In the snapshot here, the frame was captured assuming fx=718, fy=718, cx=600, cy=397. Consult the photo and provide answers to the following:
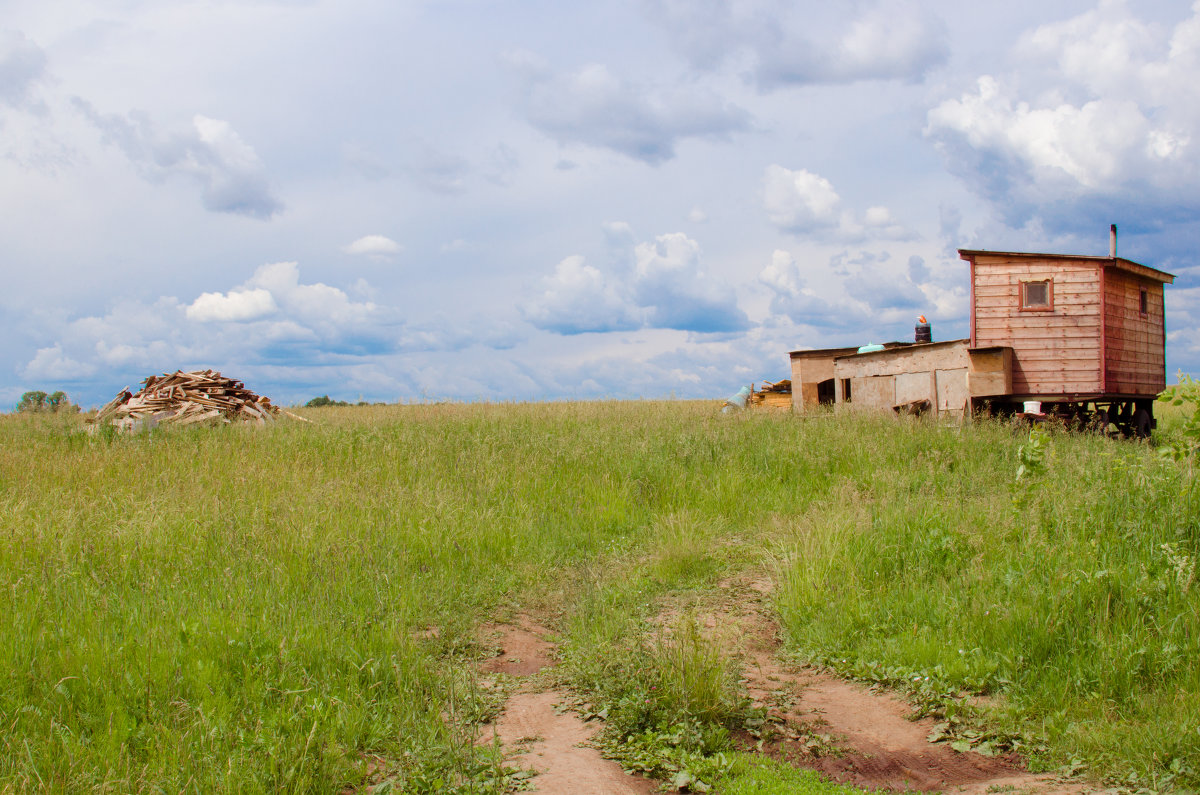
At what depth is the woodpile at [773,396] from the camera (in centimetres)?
2069

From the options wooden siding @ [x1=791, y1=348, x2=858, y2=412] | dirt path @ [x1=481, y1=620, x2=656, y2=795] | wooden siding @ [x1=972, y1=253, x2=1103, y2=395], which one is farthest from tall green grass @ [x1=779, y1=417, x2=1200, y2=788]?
wooden siding @ [x1=791, y1=348, x2=858, y2=412]

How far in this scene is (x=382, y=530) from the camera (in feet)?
22.3

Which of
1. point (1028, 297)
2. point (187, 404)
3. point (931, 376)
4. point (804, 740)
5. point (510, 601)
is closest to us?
point (804, 740)

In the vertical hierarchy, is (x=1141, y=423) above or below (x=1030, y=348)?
below

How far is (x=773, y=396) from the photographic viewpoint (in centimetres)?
2092

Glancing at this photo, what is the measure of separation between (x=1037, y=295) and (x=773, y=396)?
7.22 m

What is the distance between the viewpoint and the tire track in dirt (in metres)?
3.67

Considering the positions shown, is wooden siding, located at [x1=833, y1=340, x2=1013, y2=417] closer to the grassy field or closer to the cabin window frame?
the cabin window frame

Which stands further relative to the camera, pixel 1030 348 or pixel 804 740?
pixel 1030 348

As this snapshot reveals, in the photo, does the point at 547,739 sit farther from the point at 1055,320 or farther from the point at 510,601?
the point at 1055,320

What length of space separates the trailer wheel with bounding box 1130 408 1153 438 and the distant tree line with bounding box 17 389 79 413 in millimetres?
25818

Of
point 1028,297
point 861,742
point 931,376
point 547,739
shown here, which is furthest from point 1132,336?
point 547,739

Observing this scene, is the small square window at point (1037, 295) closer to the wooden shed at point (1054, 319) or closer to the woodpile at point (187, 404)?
the wooden shed at point (1054, 319)

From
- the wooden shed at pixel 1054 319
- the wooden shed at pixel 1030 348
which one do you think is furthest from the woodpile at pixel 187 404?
the wooden shed at pixel 1054 319
